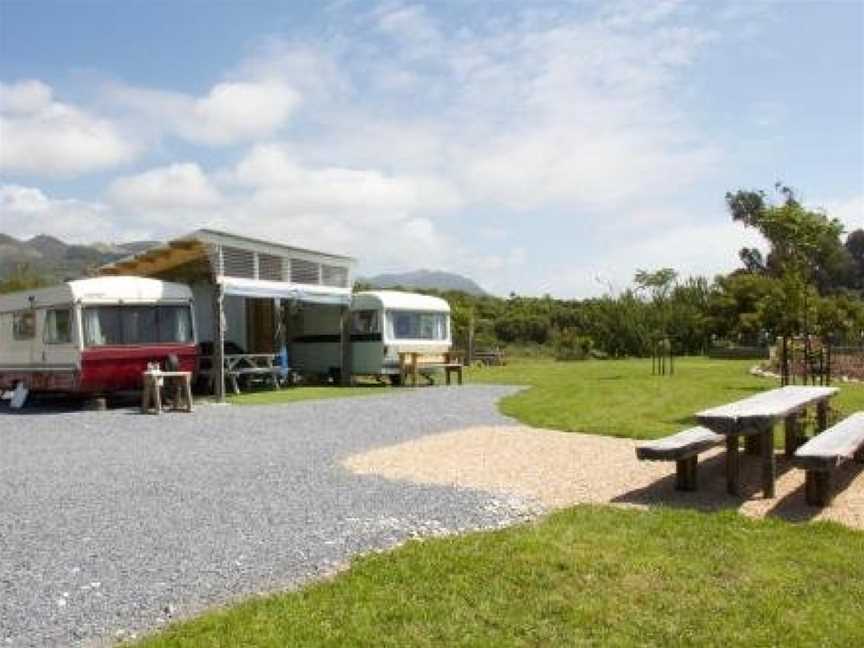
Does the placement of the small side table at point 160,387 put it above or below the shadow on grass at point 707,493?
above

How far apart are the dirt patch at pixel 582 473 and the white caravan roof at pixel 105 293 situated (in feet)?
25.9

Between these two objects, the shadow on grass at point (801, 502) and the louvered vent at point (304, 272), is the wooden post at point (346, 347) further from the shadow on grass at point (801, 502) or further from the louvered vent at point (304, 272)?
the shadow on grass at point (801, 502)

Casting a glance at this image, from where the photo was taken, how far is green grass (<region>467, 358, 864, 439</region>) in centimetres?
1082

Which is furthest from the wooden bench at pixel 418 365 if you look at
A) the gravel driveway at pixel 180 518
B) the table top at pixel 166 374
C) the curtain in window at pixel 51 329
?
the gravel driveway at pixel 180 518

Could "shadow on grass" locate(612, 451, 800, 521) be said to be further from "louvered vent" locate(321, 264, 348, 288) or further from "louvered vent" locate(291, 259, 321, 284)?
"louvered vent" locate(321, 264, 348, 288)

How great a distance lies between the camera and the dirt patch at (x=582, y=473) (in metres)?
6.29

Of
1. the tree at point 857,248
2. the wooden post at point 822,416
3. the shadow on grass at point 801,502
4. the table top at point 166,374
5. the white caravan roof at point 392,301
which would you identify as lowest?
the shadow on grass at point 801,502

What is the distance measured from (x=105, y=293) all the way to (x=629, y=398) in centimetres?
896

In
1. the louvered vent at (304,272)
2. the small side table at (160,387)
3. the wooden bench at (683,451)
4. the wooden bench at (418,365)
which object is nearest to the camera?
the wooden bench at (683,451)

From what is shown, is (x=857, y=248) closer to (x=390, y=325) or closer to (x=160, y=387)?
(x=390, y=325)

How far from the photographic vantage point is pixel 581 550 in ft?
16.1

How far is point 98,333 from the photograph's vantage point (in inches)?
605

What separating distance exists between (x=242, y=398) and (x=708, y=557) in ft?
42.0

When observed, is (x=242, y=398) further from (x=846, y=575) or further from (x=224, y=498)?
(x=846, y=575)
